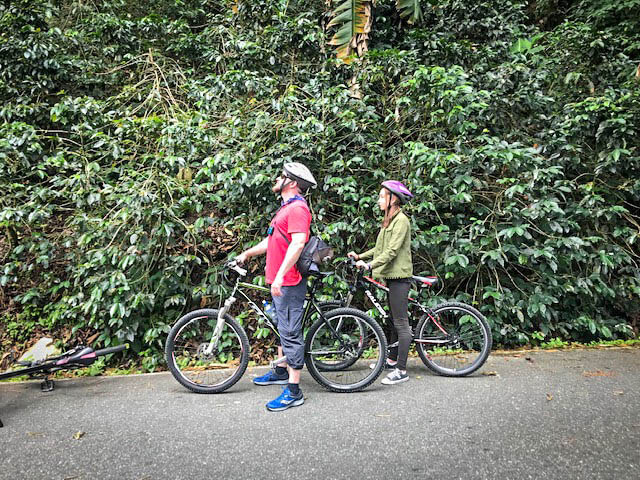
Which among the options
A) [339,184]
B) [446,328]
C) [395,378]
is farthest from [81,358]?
[446,328]

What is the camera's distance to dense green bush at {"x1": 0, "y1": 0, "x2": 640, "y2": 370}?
446 centimetres

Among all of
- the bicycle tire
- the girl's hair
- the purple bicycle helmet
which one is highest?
the purple bicycle helmet

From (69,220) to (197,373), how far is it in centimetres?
239

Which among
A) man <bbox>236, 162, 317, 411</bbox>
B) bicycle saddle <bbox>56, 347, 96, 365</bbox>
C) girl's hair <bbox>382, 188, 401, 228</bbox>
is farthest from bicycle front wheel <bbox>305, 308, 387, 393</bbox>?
bicycle saddle <bbox>56, 347, 96, 365</bbox>

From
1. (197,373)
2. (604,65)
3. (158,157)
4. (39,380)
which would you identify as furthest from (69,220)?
(604,65)

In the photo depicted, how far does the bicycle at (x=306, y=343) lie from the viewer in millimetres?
3549

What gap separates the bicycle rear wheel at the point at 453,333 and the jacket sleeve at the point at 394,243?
0.81 metres

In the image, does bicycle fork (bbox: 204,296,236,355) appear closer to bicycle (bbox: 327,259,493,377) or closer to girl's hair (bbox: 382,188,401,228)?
bicycle (bbox: 327,259,493,377)

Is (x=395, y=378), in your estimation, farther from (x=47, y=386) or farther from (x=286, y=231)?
(x=47, y=386)

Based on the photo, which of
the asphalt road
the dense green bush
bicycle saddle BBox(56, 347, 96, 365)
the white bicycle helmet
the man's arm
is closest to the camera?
the asphalt road

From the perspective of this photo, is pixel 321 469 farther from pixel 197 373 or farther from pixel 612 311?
pixel 612 311

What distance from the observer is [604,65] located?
562 cm

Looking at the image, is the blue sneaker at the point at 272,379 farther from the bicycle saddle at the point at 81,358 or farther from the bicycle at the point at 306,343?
the bicycle saddle at the point at 81,358

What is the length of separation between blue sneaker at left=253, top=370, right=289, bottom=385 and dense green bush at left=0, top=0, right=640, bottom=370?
103cm
